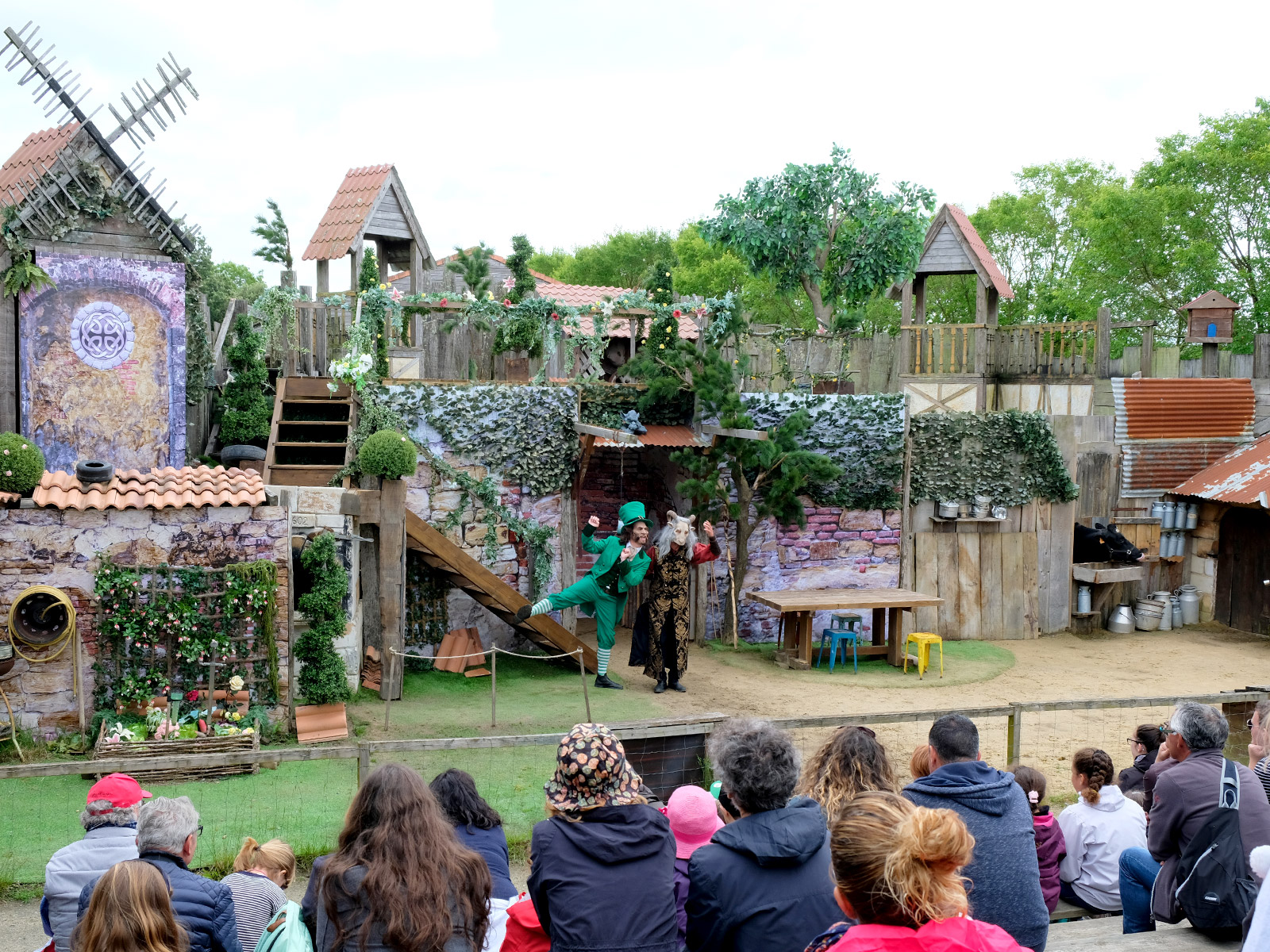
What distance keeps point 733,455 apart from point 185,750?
7300 millimetres

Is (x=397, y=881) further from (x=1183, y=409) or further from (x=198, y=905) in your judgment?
(x=1183, y=409)

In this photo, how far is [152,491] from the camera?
32.2 ft

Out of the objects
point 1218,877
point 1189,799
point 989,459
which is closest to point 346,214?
point 989,459

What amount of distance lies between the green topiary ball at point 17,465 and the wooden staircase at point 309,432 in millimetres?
2804

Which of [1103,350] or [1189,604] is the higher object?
[1103,350]

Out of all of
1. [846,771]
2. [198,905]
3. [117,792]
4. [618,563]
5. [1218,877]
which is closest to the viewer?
[198,905]

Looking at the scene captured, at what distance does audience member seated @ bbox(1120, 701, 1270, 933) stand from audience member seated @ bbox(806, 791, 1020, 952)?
6.96ft

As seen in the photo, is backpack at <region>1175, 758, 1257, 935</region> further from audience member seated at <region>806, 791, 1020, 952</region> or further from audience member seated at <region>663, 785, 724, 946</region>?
audience member seated at <region>806, 791, 1020, 952</region>

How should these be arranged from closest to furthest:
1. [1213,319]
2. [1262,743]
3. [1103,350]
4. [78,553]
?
[1262,743] < [78,553] < [1103,350] < [1213,319]

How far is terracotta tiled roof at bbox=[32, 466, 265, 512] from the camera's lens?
9445 mm

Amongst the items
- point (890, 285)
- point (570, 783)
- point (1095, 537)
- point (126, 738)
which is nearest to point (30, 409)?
point (126, 738)

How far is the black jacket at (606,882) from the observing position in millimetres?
3379

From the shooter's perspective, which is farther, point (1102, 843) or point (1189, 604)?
point (1189, 604)

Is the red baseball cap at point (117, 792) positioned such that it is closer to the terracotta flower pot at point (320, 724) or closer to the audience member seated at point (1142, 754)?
the audience member seated at point (1142, 754)
